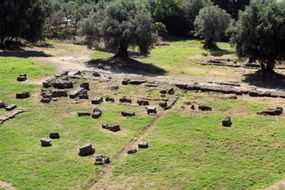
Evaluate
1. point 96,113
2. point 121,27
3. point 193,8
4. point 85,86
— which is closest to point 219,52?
point 121,27

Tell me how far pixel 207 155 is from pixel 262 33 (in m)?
23.6

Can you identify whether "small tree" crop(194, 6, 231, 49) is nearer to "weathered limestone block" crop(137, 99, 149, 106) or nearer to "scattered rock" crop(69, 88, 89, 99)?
"scattered rock" crop(69, 88, 89, 99)

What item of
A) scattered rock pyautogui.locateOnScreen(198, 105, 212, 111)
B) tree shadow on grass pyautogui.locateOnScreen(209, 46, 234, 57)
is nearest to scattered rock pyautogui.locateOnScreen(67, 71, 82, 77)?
scattered rock pyautogui.locateOnScreen(198, 105, 212, 111)

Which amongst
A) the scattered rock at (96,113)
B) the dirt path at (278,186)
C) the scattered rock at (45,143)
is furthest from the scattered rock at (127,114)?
the dirt path at (278,186)

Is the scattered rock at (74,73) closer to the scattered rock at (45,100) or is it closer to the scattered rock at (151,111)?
the scattered rock at (45,100)

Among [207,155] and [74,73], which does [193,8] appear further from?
[207,155]

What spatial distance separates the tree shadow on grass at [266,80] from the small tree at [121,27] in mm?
11691

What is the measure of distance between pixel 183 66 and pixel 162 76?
773 cm

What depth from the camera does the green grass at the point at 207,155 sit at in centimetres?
2984

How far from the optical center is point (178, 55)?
2746 inches

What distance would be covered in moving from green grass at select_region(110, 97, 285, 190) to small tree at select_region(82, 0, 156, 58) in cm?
1873

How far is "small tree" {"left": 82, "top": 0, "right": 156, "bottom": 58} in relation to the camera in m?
57.2

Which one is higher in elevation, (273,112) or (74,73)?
(74,73)

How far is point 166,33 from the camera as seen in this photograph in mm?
90375
